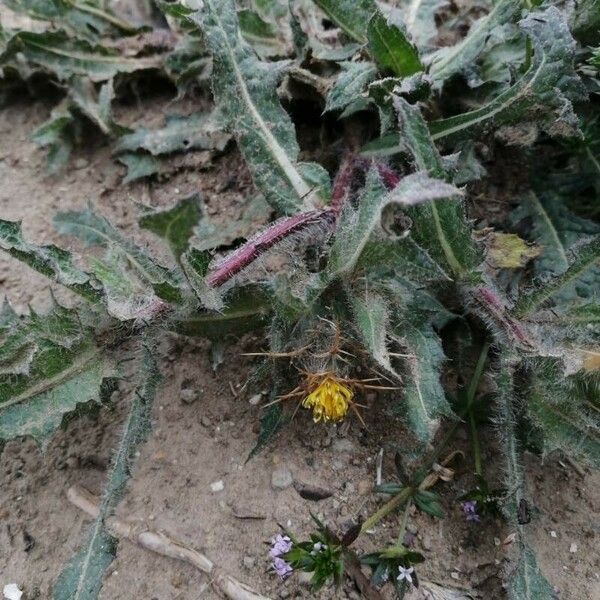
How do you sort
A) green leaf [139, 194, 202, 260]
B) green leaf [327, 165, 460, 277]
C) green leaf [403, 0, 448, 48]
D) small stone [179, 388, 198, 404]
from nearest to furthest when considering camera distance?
green leaf [139, 194, 202, 260] → green leaf [327, 165, 460, 277] → small stone [179, 388, 198, 404] → green leaf [403, 0, 448, 48]

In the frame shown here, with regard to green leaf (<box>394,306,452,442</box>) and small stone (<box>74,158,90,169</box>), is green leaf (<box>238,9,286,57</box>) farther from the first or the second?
green leaf (<box>394,306,452,442</box>)

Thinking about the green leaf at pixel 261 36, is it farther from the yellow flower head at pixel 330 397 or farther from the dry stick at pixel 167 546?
the dry stick at pixel 167 546

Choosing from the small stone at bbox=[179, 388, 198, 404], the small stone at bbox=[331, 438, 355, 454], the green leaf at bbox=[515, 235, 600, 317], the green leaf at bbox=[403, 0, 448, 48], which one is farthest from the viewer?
the green leaf at bbox=[403, 0, 448, 48]

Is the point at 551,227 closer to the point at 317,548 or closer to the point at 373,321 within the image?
the point at 373,321

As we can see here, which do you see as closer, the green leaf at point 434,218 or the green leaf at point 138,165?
the green leaf at point 434,218

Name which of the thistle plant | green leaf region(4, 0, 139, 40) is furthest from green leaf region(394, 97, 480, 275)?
green leaf region(4, 0, 139, 40)

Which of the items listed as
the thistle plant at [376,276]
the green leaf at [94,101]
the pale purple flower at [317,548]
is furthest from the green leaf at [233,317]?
the green leaf at [94,101]
